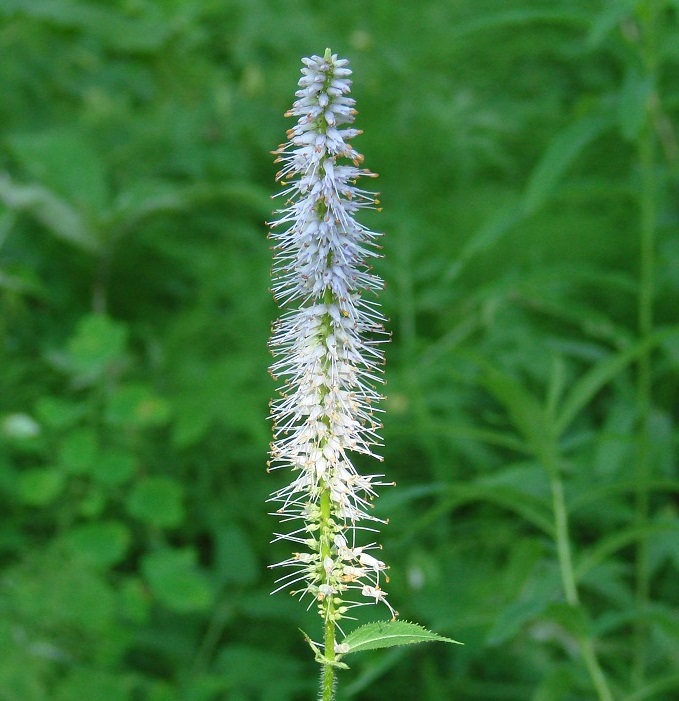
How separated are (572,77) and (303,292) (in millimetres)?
7846

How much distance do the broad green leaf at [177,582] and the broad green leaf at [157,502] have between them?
174 mm

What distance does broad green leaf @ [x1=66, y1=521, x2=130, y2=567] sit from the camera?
16.4 feet

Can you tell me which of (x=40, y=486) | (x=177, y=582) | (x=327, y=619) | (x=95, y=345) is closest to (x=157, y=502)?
(x=177, y=582)

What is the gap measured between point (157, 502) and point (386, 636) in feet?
11.2

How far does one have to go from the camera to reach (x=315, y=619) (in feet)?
16.6

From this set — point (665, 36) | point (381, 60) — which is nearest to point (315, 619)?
point (665, 36)

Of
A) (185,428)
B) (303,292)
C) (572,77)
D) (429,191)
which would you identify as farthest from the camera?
(572,77)

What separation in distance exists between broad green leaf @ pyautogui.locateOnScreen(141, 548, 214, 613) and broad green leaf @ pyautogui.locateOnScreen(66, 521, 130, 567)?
0.52 ft

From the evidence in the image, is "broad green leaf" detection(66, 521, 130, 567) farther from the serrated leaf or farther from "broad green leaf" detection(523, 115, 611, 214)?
the serrated leaf

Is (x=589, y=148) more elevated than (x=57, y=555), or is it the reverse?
(x=589, y=148)

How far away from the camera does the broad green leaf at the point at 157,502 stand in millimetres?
5109

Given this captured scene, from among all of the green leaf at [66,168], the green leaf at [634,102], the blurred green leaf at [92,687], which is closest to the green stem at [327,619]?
the green leaf at [634,102]

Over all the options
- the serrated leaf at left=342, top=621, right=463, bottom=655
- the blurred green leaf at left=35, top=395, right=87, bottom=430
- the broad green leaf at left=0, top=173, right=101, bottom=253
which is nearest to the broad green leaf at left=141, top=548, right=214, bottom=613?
the blurred green leaf at left=35, top=395, right=87, bottom=430

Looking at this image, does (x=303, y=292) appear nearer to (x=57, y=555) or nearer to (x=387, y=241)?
(x=57, y=555)
